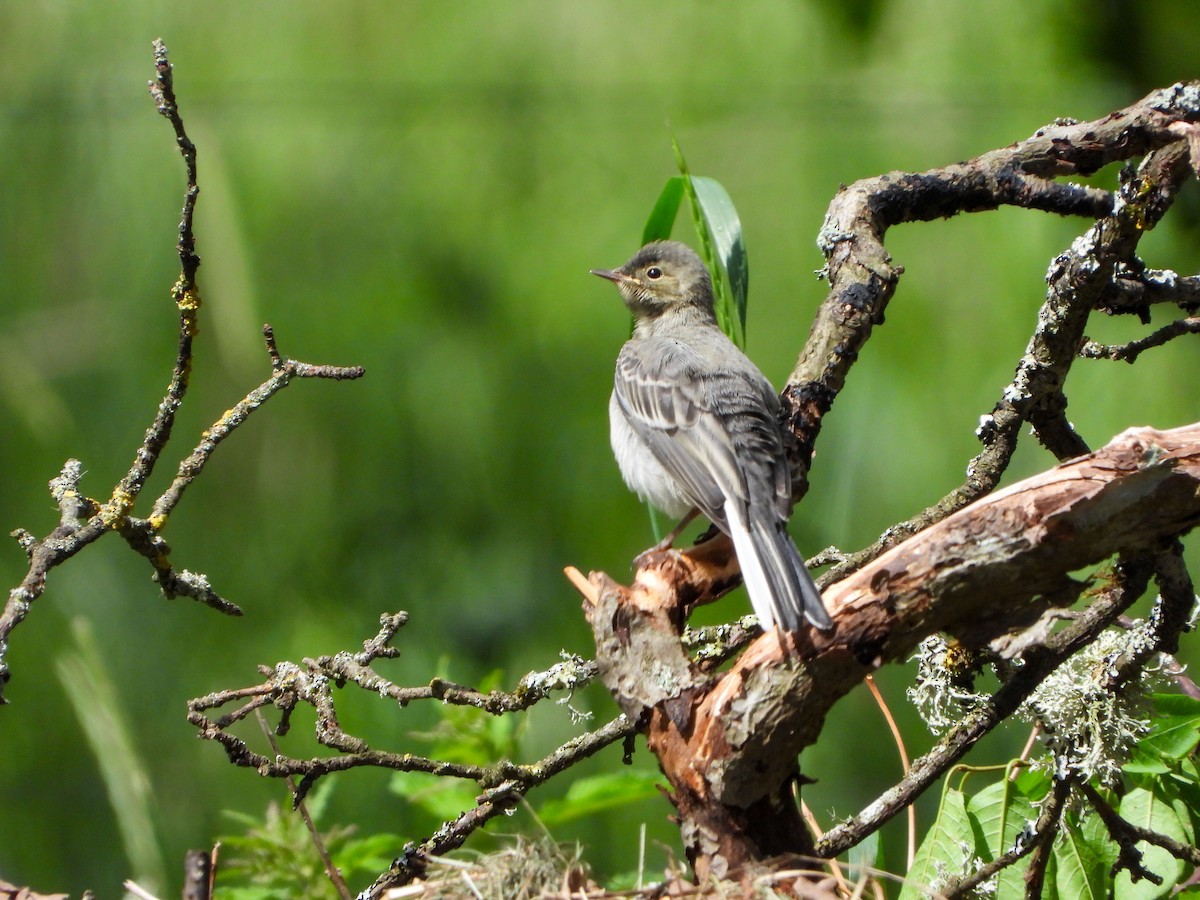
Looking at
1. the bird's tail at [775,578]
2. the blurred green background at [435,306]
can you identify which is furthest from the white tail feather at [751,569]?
the blurred green background at [435,306]

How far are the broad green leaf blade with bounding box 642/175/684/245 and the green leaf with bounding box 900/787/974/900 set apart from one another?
118cm

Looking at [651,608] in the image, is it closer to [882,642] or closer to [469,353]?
[882,642]

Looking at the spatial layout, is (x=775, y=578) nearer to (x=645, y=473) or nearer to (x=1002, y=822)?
(x=1002, y=822)

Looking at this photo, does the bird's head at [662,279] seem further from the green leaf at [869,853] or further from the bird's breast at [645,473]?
the green leaf at [869,853]

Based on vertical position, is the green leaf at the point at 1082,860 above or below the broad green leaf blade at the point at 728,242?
below

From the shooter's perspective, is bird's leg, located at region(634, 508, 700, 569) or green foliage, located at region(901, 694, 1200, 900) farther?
bird's leg, located at region(634, 508, 700, 569)

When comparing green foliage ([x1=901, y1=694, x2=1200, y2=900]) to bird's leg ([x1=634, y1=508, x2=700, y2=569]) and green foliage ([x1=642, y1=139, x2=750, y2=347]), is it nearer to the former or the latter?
bird's leg ([x1=634, y1=508, x2=700, y2=569])

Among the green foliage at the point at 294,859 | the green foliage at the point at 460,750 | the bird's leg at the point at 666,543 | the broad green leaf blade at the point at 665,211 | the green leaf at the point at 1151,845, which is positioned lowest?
the green leaf at the point at 1151,845

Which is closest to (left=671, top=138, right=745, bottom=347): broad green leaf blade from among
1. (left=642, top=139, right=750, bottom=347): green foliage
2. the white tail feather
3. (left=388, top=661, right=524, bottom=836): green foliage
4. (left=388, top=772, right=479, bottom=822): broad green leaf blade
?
(left=642, top=139, right=750, bottom=347): green foliage

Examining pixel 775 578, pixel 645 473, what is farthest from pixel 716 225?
pixel 775 578

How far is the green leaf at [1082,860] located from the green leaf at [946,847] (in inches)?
6.9

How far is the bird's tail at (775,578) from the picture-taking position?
3.79 feet

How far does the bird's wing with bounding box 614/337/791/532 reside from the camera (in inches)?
68.6

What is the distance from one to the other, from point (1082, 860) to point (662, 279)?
5.29 feet
